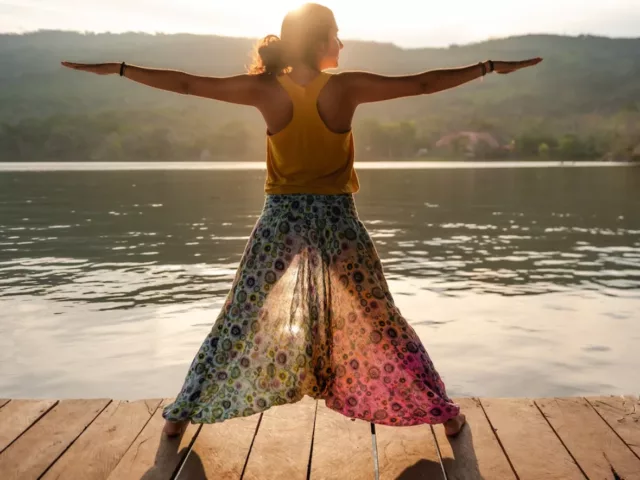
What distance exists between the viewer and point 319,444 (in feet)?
13.3

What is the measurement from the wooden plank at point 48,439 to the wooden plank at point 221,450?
65cm

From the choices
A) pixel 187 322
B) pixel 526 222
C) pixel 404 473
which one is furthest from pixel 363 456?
pixel 526 222

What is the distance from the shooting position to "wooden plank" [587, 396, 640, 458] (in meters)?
4.09

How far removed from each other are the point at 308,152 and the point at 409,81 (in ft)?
1.87

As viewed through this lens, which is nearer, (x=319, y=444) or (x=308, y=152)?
(x=308, y=152)

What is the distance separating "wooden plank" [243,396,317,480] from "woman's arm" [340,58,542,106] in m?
1.67

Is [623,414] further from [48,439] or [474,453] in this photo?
[48,439]

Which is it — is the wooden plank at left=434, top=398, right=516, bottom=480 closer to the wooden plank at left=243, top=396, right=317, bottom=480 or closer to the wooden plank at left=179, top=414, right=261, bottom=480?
the wooden plank at left=243, top=396, right=317, bottom=480

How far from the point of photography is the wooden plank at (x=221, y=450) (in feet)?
12.2

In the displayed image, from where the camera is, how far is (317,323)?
4035 mm

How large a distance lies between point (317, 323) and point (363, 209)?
22801 millimetres

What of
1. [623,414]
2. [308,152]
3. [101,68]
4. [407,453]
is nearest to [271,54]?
[308,152]

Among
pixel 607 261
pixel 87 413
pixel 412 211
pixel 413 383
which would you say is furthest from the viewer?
pixel 412 211

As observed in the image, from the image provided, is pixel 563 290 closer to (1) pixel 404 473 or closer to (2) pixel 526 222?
(1) pixel 404 473
